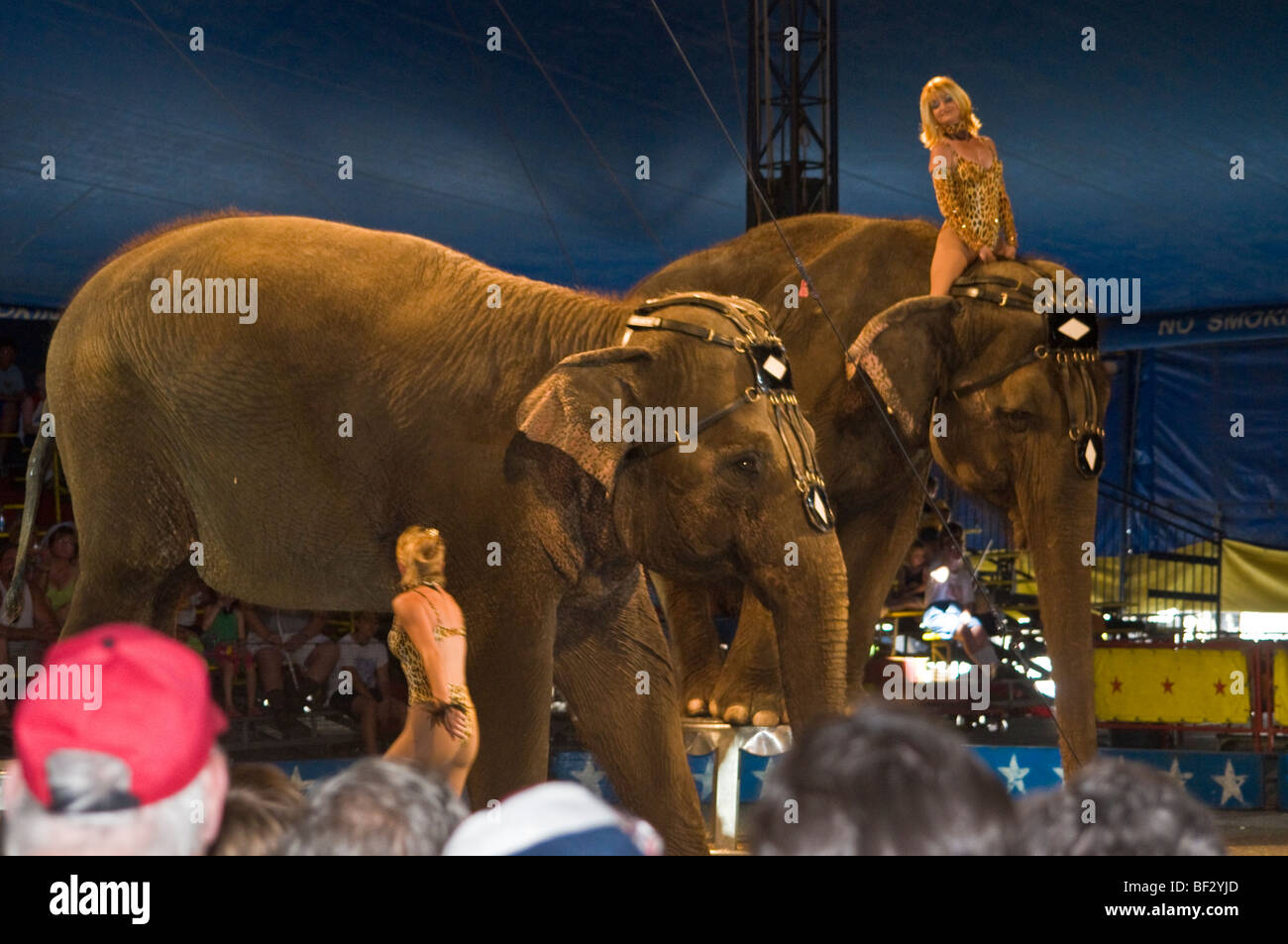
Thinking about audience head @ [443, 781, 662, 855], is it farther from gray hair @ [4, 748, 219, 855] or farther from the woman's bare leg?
the woman's bare leg

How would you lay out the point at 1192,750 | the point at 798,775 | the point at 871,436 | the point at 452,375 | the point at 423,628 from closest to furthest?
the point at 798,775 < the point at 423,628 < the point at 452,375 < the point at 871,436 < the point at 1192,750

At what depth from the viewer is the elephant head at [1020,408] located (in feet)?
18.3

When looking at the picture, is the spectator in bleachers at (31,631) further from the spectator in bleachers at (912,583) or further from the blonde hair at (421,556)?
the spectator in bleachers at (912,583)

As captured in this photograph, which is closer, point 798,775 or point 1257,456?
point 798,775

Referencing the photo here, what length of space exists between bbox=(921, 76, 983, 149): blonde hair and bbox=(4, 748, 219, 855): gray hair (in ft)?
15.6

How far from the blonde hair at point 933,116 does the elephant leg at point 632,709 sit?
240 cm

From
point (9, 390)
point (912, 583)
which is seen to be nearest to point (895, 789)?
point (912, 583)

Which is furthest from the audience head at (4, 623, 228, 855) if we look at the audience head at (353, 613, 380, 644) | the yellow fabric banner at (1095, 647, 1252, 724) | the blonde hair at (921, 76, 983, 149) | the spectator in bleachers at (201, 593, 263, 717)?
the yellow fabric banner at (1095, 647, 1252, 724)

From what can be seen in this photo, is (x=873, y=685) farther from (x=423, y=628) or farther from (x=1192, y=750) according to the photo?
(x=423, y=628)

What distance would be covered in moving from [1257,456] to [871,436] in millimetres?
9591

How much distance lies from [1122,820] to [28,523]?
3891 millimetres
